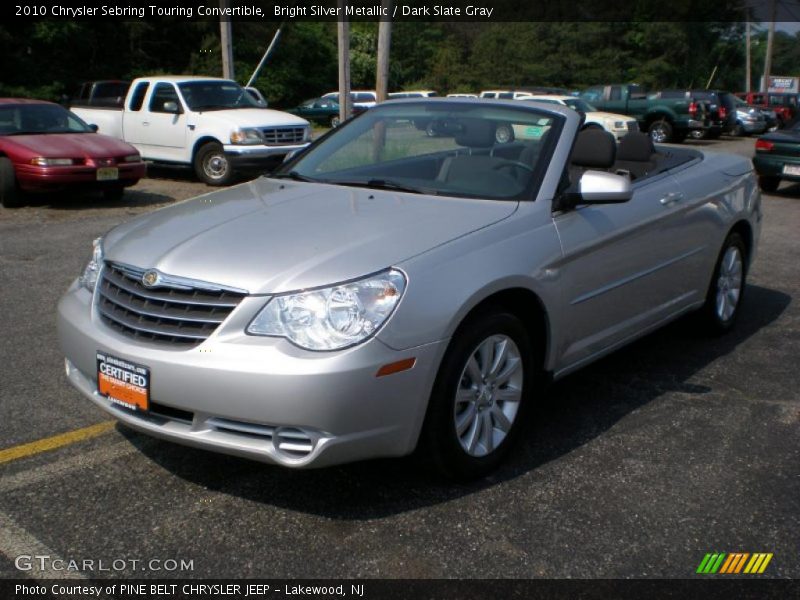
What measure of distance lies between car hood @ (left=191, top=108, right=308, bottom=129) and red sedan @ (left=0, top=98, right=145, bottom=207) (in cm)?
226

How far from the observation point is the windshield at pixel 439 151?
14.5 ft

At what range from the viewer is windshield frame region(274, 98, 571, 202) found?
14.0 ft

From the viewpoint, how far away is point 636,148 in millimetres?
5785

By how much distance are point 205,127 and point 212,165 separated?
0.60 metres

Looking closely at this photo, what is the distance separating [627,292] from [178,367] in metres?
2.43

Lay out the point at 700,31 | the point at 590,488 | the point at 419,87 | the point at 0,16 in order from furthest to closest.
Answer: the point at 700,31 < the point at 419,87 < the point at 0,16 < the point at 590,488

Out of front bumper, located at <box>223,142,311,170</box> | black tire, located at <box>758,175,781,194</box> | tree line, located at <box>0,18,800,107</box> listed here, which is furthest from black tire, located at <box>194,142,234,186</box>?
tree line, located at <box>0,18,800,107</box>

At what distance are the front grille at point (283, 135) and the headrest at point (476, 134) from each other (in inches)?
391

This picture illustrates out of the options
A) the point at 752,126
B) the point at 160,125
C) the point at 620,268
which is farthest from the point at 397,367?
the point at 752,126

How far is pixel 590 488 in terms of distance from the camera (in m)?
3.82

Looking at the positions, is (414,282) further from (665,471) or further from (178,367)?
(665,471)

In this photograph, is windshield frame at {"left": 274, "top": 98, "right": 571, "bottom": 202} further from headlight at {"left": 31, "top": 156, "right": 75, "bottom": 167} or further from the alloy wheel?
headlight at {"left": 31, "top": 156, "right": 75, "bottom": 167}
